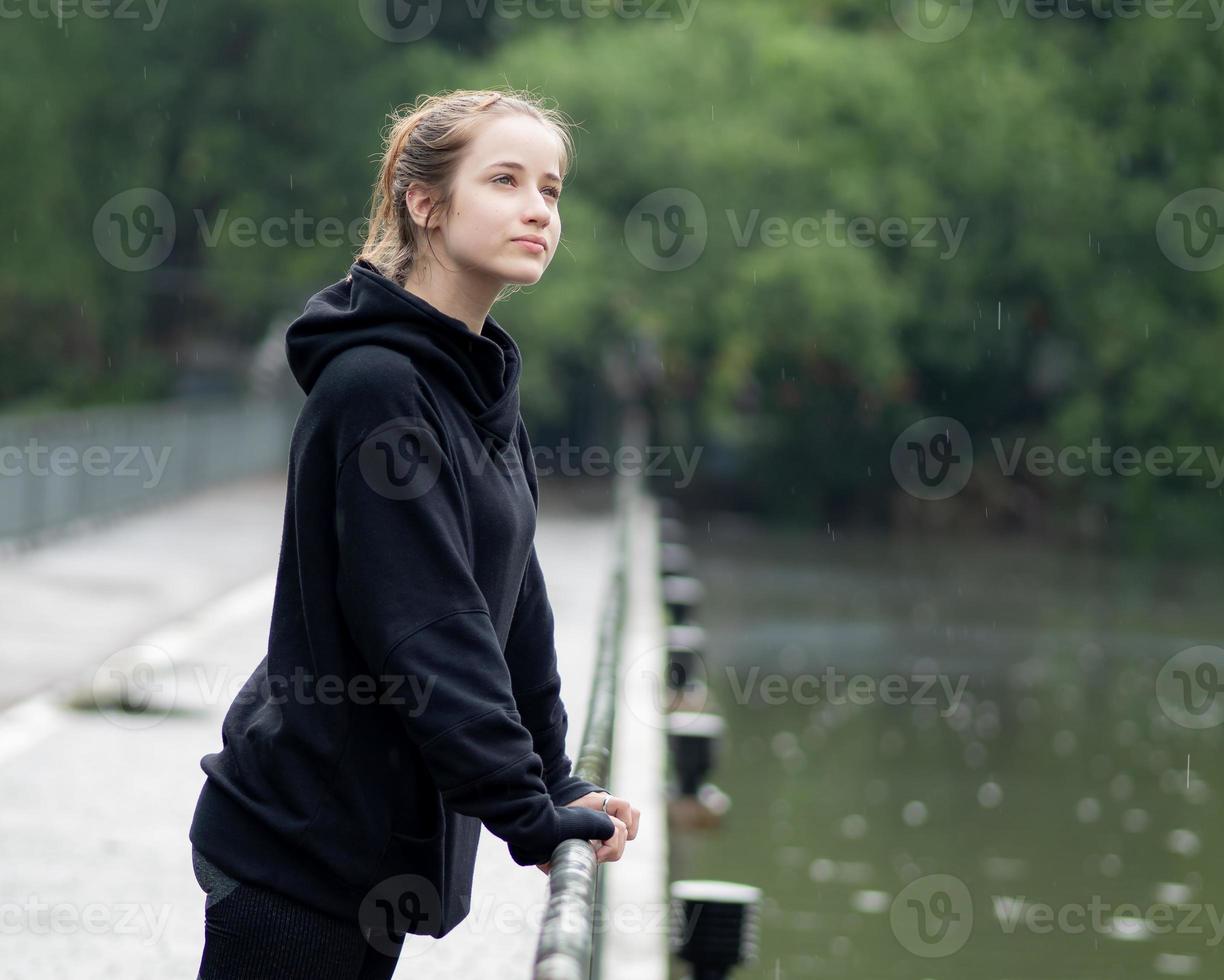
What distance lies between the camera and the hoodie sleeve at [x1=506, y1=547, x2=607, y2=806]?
9.96ft

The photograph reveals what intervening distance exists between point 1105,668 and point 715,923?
15.1 m

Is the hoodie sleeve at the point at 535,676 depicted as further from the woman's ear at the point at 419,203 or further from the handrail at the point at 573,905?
the woman's ear at the point at 419,203

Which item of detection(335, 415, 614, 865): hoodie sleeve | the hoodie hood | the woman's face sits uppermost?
the woman's face

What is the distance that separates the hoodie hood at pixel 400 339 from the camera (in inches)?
105

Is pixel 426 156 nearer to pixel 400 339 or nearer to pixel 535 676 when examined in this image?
pixel 400 339

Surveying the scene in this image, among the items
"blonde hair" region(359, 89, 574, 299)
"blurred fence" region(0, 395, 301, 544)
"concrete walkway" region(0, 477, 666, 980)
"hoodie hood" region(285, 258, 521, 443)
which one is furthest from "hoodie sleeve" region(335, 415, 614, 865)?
"blurred fence" region(0, 395, 301, 544)

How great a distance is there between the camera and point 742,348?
1197 inches

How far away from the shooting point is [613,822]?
283 centimetres

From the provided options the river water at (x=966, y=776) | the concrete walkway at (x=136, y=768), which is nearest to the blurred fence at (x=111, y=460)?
the concrete walkway at (x=136, y=768)

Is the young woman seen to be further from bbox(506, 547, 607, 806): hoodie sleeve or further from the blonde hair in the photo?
bbox(506, 547, 607, 806): hoodie sleeve

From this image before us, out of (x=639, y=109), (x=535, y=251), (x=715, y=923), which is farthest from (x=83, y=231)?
(x=535, y=251)

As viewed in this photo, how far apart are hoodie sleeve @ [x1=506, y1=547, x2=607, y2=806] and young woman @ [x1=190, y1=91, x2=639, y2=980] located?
0.52 feet

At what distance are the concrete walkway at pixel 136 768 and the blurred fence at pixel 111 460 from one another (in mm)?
539

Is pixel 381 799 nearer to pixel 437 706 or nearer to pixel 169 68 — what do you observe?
pixel 437 706
